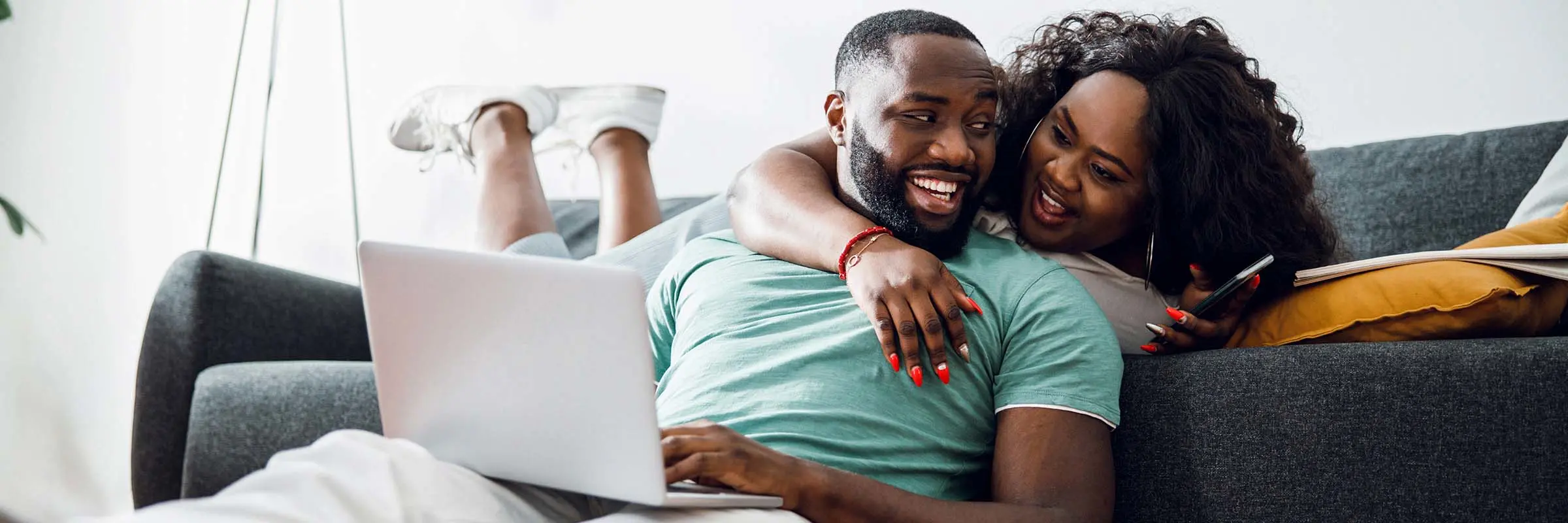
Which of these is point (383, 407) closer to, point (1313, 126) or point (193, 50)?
point (1313, 126)

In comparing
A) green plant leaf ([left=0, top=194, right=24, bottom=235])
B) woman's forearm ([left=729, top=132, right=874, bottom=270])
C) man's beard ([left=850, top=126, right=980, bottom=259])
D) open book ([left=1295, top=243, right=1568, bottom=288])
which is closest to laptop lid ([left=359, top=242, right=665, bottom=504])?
woman's forearm ([left=729, top=132, right=874, bottom=270])

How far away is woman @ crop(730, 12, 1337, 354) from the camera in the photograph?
1329 millimetres

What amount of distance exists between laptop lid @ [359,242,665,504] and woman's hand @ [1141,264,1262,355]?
646mm

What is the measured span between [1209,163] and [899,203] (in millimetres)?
386

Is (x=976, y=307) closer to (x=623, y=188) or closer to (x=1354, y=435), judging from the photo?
(x=1354, y=435)

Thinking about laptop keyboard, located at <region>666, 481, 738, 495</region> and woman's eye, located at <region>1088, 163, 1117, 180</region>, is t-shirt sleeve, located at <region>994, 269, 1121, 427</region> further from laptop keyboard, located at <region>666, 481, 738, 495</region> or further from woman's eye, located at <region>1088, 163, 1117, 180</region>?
laptop keyboard, located at <region>666, 481, 738, 495</region>

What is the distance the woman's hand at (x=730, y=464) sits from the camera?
891 millimetres

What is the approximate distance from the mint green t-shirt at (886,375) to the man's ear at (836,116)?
0.26 m

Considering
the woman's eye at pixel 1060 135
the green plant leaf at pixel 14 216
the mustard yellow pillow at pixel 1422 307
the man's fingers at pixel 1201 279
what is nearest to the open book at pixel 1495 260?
the mustard yellow pillow at pixel 1422 307

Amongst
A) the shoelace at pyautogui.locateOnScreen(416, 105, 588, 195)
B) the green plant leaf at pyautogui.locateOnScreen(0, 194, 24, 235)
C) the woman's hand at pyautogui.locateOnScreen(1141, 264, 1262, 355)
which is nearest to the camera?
the woman's hand at pyautogui.locateOnScreen(1141, 264, 1262, 355)

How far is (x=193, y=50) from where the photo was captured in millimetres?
2699

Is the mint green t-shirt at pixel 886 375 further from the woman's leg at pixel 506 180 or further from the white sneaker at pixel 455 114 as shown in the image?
the white sneaker at pixel 455 114

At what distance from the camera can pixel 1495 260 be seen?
1.10 meters

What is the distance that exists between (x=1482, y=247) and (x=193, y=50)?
270 centimetres
